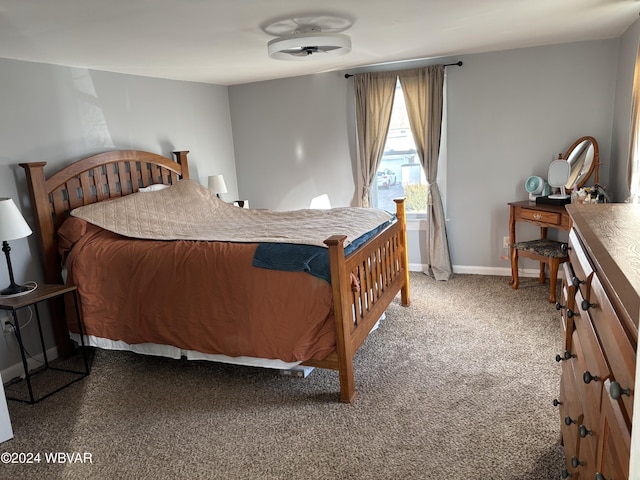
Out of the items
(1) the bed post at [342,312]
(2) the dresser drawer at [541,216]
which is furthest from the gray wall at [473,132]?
(1) the bed post at [342,312]

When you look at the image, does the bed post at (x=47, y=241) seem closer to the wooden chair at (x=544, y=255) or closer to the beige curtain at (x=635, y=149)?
the wooden chair at (x=544, y=255)

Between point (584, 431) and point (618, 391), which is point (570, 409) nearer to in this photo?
point (584, 431)

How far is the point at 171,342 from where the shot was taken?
2.93 meters

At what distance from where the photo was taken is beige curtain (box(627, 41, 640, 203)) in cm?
308

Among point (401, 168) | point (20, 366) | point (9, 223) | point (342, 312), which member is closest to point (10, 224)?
point (9, 223)

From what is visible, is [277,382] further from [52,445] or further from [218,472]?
[52,445]

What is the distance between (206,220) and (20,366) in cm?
163

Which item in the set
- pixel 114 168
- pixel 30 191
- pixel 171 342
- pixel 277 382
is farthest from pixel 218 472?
pixel 114 168

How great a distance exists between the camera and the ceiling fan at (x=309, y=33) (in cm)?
275

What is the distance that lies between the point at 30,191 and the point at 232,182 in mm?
2553

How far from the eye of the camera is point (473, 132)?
450 centimetres

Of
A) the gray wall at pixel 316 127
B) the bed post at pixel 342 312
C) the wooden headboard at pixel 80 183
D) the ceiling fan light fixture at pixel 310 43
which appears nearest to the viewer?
the bed post at pixel 342 312

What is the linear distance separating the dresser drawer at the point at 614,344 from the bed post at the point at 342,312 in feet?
4.34

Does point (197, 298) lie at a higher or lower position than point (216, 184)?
lower
